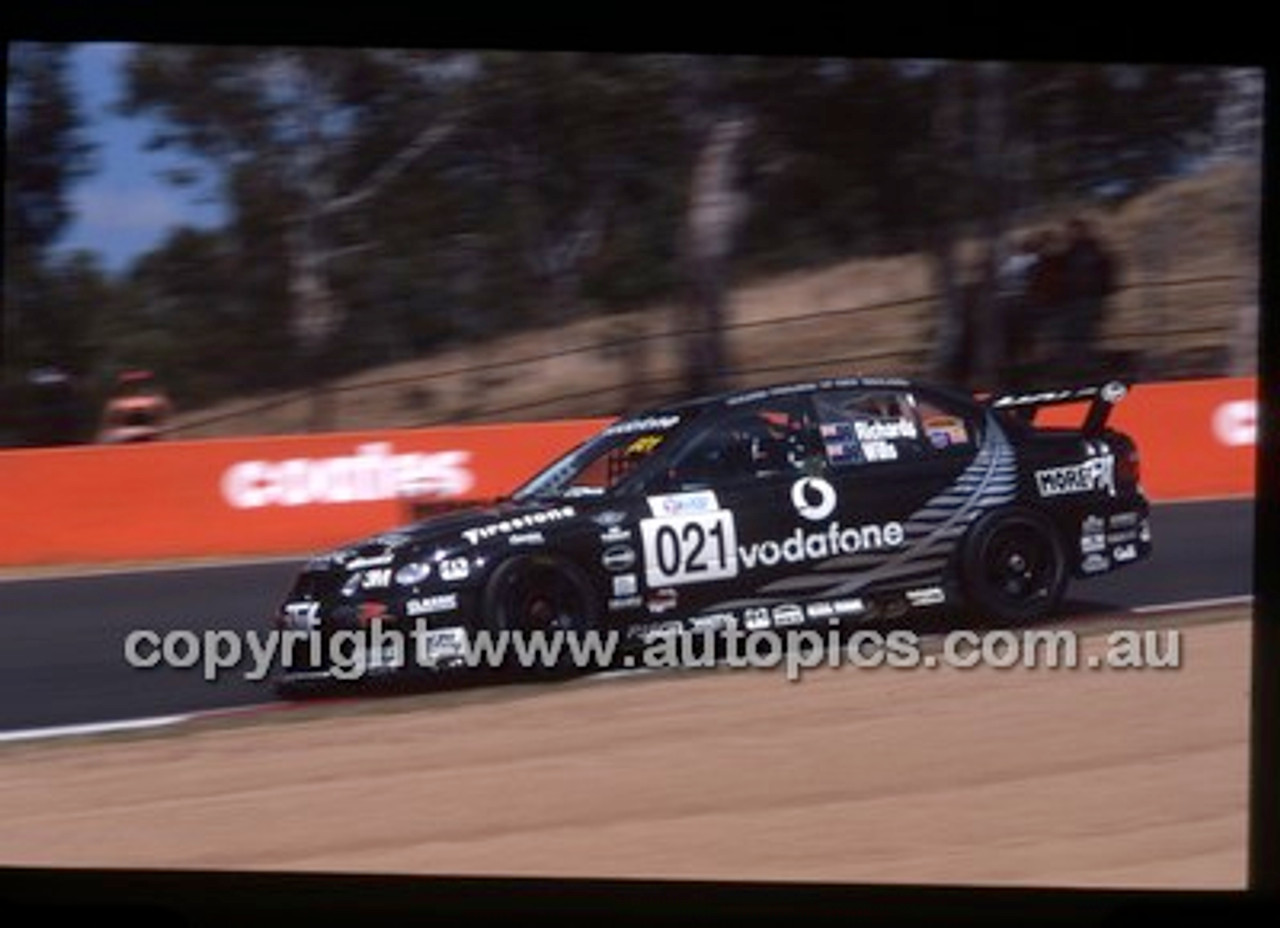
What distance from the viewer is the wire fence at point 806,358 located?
372 inches

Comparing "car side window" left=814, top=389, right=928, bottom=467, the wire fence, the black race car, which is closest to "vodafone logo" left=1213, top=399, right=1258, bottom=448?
the wire fence

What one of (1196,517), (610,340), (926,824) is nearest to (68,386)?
(610,340)

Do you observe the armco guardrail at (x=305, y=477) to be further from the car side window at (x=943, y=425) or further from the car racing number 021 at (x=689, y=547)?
the car racing number 021 at (x=689, y=547)

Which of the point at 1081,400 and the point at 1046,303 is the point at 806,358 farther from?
the point at 1081,400

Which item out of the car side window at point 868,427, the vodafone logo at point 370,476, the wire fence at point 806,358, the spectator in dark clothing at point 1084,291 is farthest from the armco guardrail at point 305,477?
the car side window at point 868,427

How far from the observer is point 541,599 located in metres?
9.39

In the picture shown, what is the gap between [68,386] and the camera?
9766 mm

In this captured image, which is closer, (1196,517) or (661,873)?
(661,873)

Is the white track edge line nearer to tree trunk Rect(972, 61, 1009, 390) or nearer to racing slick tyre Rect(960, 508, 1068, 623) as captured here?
racing slick tyre Rect(960, 508, 1068, 623)

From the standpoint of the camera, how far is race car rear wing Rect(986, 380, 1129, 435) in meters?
9.66

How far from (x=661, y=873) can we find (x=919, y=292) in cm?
283

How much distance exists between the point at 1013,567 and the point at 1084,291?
122 centimetres

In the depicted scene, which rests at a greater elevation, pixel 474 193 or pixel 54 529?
pixel 474 193

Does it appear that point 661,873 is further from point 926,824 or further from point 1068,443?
point 1068,443
